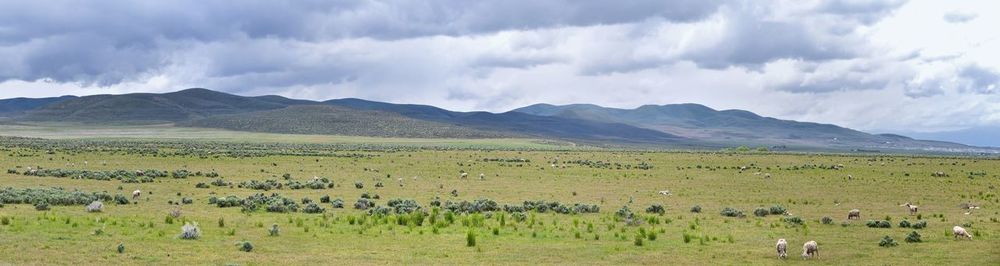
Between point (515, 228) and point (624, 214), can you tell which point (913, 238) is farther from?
point (515, 228)

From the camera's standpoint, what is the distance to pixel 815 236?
2808 cm

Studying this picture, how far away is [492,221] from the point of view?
30766 millimetres

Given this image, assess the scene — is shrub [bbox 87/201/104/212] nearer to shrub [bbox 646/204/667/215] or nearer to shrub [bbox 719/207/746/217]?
shrub [bbox 646/204/667/215]

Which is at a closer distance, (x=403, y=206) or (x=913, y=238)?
(x=913, y=238)

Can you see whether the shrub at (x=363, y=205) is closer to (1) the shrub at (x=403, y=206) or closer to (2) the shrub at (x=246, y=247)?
(1) the shrub at (x=403, y=206)

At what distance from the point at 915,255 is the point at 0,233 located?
81.6ft

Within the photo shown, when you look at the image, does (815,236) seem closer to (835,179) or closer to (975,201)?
(975,201)

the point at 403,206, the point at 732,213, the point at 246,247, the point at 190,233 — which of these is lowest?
the point at 246,247

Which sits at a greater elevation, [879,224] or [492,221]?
[879,224]

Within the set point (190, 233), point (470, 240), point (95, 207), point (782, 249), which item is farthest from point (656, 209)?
point (95, 207)

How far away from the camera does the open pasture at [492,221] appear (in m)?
22.7

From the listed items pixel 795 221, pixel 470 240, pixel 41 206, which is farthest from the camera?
pixel 795 221

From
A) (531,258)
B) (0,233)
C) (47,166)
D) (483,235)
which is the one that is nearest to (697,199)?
(483,235)

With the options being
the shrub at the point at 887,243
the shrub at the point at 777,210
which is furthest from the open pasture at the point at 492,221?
the shrub at the point at 887,243
